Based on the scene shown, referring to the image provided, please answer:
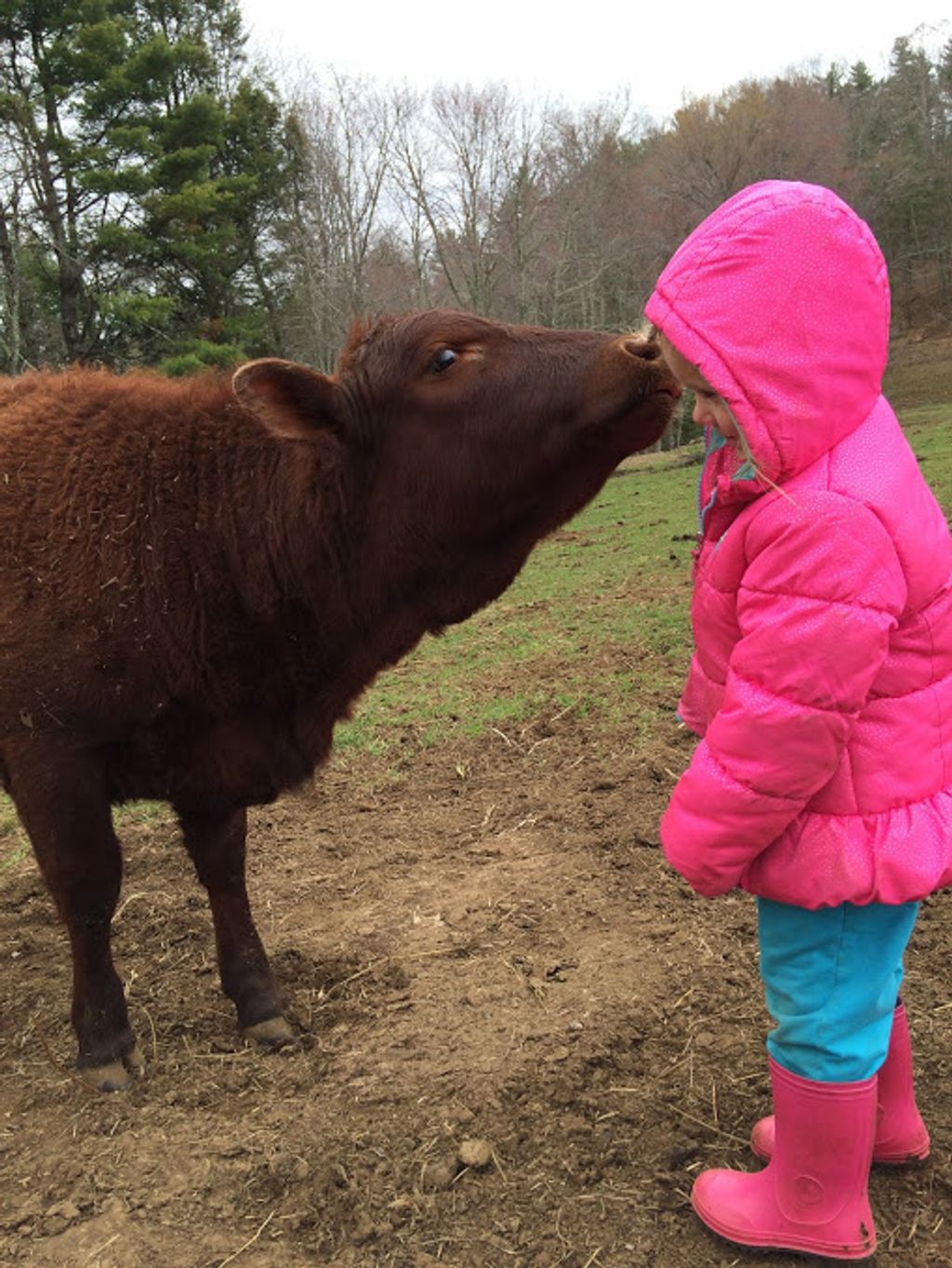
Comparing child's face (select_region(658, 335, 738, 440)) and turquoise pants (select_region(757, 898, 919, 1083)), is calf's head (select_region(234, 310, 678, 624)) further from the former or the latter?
turquoise pants (select_region(757, 898, 919, 1083))

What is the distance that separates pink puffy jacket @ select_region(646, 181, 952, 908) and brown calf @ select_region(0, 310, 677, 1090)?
768mm

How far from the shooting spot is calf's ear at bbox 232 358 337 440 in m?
2.56

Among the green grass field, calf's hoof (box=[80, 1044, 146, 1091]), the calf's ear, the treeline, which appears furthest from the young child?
the treeline

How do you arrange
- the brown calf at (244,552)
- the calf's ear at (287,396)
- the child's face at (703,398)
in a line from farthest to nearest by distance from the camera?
the brown calf at (244,552)
the calf's ear at (287,396)
the child's face at (703,398)

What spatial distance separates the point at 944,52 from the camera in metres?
55.2

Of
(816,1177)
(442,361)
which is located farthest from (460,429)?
(816,1177)

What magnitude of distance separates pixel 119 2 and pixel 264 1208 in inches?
1178

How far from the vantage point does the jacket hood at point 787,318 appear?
1.69 m

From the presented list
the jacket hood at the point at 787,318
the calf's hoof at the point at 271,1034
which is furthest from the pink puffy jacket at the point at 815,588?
the calf's hoof at the point at 271,1034

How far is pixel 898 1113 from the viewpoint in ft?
7.42

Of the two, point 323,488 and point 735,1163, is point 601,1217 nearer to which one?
point 735,1163

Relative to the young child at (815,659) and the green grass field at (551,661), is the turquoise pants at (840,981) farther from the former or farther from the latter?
the green grass field at (551,661)

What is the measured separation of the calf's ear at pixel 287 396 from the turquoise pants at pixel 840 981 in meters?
1.72

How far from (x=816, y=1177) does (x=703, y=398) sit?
1.58 metres
